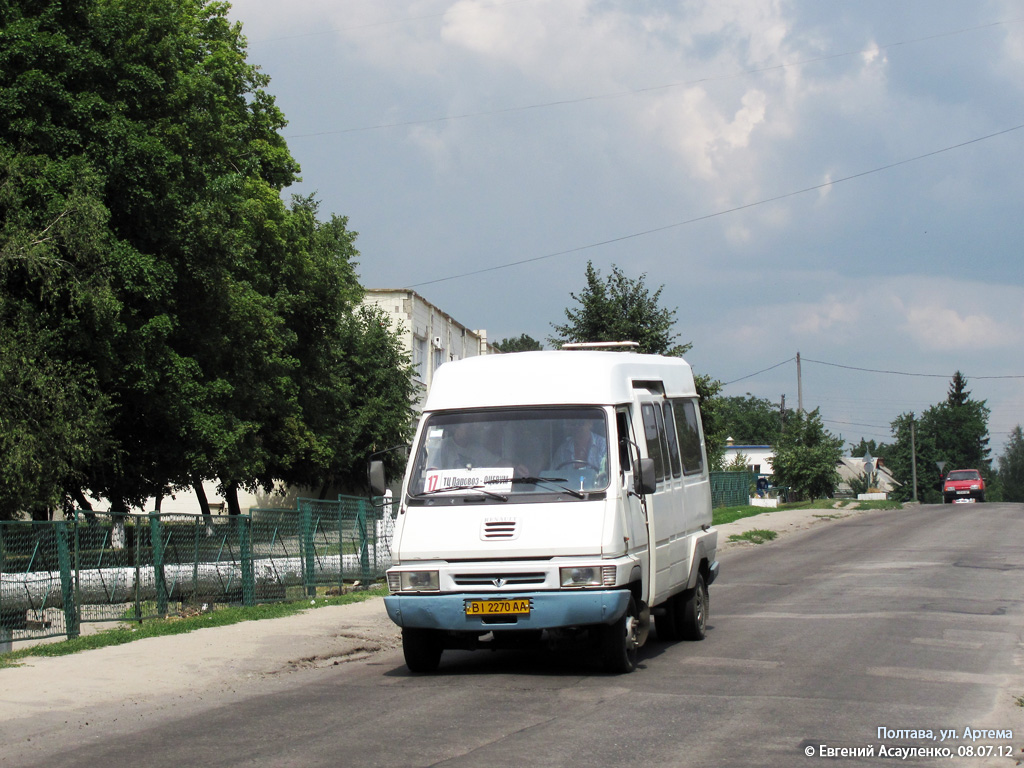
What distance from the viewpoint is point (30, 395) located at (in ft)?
64.4

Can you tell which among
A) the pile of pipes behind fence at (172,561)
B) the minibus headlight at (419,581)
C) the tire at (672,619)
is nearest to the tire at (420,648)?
the minibus headlight at (419,581)

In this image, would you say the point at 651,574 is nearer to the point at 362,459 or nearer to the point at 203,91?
the point at 203,91

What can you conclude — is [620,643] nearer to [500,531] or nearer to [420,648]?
[500,531]

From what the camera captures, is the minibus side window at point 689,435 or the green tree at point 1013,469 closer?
the minibus side window at point 689,435

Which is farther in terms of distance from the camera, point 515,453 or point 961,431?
point 961,431

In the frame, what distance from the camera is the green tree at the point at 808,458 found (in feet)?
156

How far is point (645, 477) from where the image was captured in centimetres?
940

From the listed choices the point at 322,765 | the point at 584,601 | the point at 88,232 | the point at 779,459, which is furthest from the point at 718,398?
the point at 322,765

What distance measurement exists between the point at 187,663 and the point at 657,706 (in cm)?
477

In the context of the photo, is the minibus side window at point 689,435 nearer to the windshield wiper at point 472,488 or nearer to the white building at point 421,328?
the windshield wiper at point 472,488

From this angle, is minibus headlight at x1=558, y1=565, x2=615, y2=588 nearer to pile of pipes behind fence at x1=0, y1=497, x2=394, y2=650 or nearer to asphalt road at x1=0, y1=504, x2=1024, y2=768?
asphalt road at x1=0, y1=504, x2=1024, y2=768

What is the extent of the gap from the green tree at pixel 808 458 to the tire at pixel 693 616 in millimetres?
37163

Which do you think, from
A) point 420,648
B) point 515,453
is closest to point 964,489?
point 515,453

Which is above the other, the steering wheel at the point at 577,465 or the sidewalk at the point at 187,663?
the steering wheel at the point at 577,465
